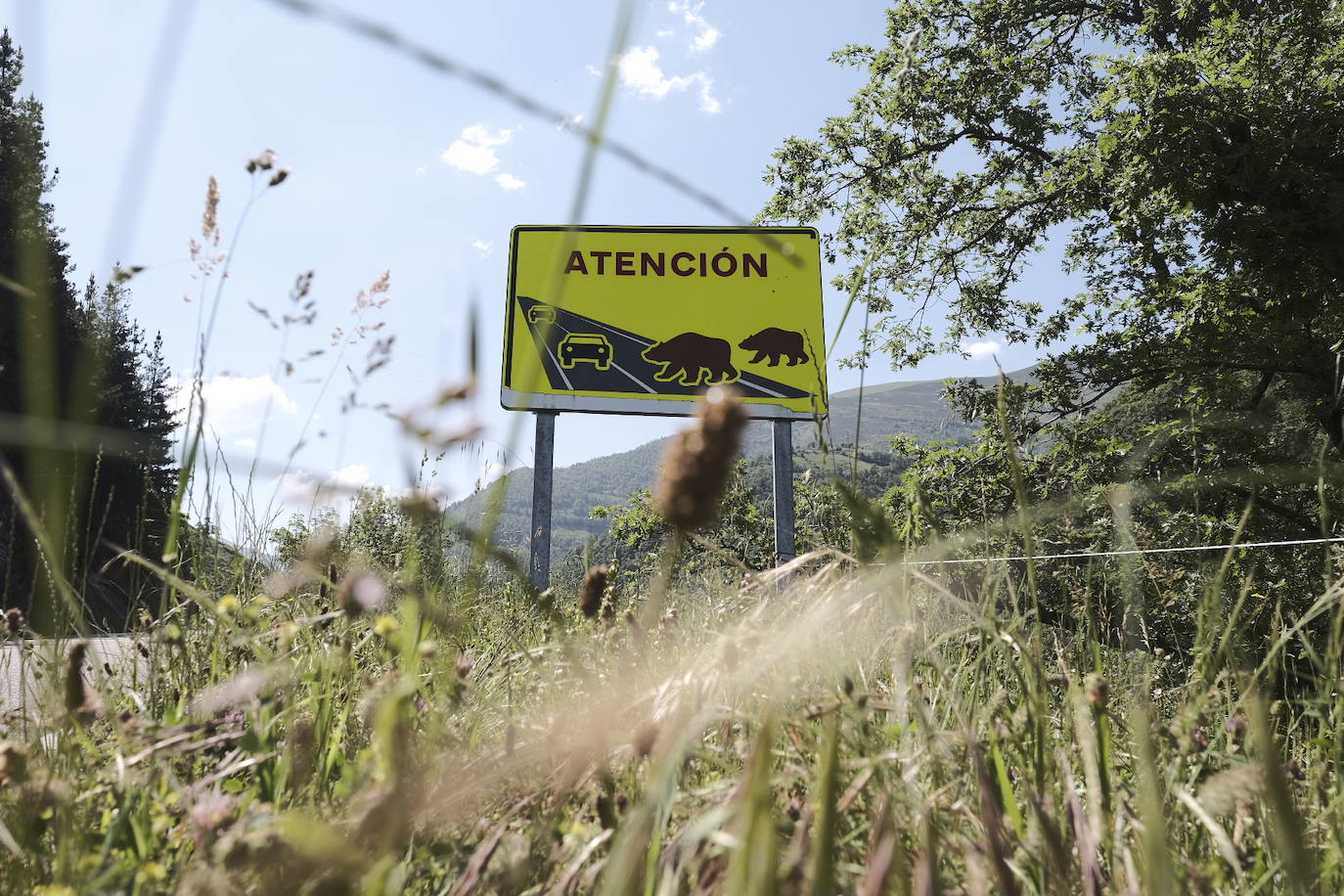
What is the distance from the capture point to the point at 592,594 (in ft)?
2.94

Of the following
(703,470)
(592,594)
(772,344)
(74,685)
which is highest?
(772,344)

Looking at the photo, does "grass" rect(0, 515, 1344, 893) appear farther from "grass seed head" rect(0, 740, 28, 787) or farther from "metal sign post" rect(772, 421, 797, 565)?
"metal sign post" rect(772, 421, 797, 565)

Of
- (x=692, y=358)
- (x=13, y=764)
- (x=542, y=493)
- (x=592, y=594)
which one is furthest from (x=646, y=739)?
(x=692, y=358)

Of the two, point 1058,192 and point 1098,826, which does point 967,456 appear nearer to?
point 1058,192

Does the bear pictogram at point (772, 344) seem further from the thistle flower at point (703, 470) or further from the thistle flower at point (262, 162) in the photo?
the thistle flower at point (703, 470)

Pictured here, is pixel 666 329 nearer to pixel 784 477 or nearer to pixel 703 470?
pixel 784 477

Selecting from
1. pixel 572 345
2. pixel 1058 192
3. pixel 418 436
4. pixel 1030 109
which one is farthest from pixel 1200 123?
pixel 418 436

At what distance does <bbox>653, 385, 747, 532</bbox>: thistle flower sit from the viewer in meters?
0.44

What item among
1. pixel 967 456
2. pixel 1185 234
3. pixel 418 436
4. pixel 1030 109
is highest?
pixel 1030 109

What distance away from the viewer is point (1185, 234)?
8.63 meters

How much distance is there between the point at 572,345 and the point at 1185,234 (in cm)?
693

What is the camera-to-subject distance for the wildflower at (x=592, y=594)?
86 centimetres

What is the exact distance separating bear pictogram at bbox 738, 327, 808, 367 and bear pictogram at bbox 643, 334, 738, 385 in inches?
8.9

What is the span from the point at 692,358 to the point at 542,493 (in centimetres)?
209
